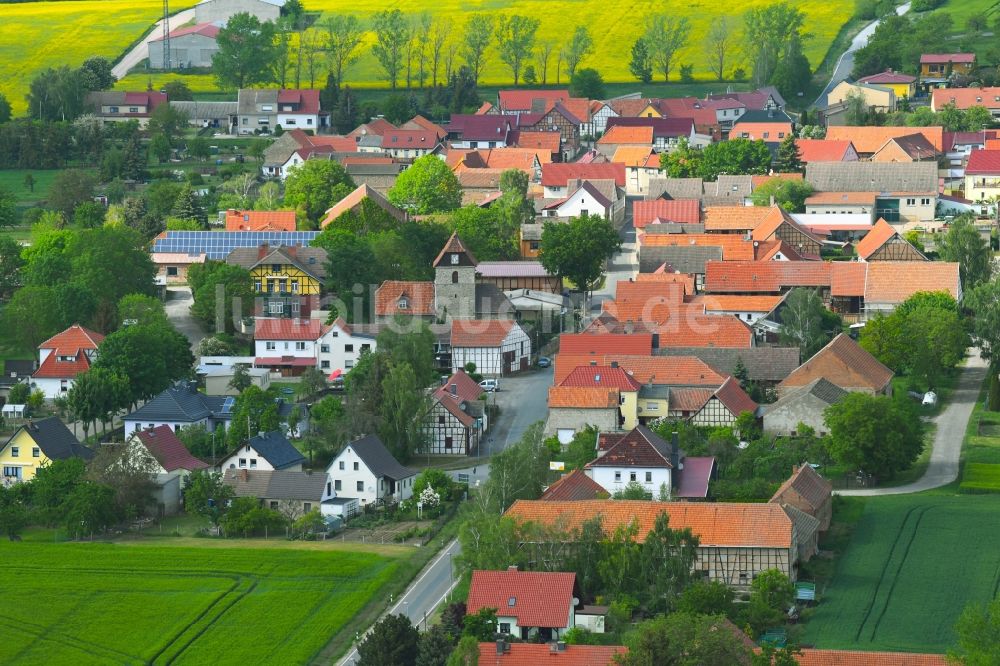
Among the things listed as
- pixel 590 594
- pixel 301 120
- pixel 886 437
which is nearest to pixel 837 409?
pixel 886 437

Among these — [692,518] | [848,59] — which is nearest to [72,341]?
[692,518]

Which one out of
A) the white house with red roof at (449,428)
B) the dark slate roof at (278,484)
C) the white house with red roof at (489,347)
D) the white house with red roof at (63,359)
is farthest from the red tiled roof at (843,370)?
the white house with red roof at (63,359)

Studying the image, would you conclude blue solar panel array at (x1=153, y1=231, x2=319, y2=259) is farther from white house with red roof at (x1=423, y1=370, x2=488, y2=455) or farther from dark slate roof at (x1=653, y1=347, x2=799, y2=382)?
white house with red roof at (x1=423, y1=370, x2=488, y2=455)

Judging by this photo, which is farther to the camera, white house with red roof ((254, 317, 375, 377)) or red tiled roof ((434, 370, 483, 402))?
white house with red roof ((254, 317, 375, 377))

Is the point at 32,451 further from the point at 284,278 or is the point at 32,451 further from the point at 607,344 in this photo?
the point at 284,278

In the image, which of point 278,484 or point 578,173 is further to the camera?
point 578,173

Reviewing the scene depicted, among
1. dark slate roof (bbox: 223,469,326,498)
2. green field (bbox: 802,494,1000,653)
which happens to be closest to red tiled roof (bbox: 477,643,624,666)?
green field (bbox: 802,494,1000,653)
